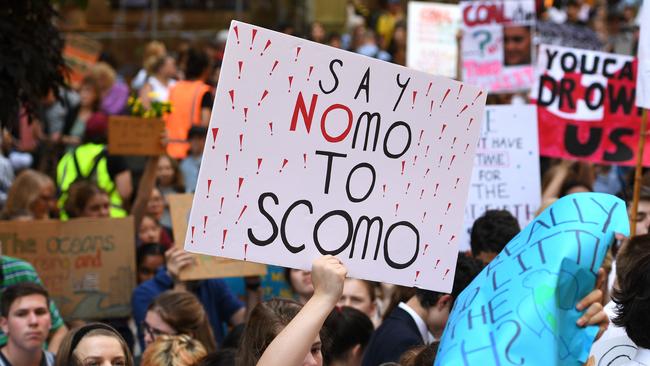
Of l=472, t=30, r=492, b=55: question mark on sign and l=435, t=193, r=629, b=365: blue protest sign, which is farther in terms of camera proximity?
l=472, t=30, r=492, b=55: question mark on sign

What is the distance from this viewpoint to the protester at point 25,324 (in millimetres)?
6051

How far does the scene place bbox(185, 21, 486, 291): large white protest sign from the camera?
12.5 feet

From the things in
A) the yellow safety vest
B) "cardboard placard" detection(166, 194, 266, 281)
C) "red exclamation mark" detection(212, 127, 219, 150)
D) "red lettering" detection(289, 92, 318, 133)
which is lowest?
"cardboard placard" detection(166, 194, 266, 281)

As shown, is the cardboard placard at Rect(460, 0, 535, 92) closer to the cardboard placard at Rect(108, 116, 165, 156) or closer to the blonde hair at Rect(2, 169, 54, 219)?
the cardboard placard at Rect(108, 116, 165, 156)

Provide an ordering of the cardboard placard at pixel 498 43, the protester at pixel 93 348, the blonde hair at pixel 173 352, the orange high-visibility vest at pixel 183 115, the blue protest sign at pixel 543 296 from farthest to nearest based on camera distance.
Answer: the cardboard placard at pixel 498 43 → the orange high-visibility vest at pixel 183 115 → the blonde hair at pixel 173 352 → the protester at pixel 93 348 → the blue protest sign at pixel 543 296

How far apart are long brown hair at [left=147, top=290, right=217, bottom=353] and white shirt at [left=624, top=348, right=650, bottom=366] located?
3.03m

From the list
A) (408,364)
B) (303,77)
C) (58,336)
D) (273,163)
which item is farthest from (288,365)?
(58,336)

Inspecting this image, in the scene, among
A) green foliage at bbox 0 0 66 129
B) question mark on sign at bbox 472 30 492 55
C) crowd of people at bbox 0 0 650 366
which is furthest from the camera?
question mark on sign at bbox 472 30 492 55

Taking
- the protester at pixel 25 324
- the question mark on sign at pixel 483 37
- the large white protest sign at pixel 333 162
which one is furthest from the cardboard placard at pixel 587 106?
the large white protest sign at pixel 333 162

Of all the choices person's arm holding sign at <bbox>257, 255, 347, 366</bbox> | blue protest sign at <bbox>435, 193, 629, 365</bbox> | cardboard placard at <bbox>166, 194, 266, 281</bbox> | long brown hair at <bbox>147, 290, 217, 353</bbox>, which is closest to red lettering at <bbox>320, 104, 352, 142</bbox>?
person's arm holding sign at <bbox>257, 255, 347, 366</bbox>

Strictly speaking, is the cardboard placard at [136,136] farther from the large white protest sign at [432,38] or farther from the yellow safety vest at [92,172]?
the large white protest sign at [432,38]

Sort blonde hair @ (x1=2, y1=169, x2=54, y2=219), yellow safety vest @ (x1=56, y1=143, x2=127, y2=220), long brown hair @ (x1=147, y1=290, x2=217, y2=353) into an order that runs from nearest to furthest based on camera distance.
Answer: long brown hair @ (x1=147, y1=290, x2=217, y2=353)
blonde hair @ (x1=2, y1=169, x2=54, y2=219)
yellow safety vest @ (x1=56, y1=143, x2=127, y2=220)

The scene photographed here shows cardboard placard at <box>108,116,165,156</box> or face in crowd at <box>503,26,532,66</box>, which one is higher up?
face in crowd at <box>503,26,532,66</box>

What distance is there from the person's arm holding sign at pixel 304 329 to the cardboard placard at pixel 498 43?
8114mm
